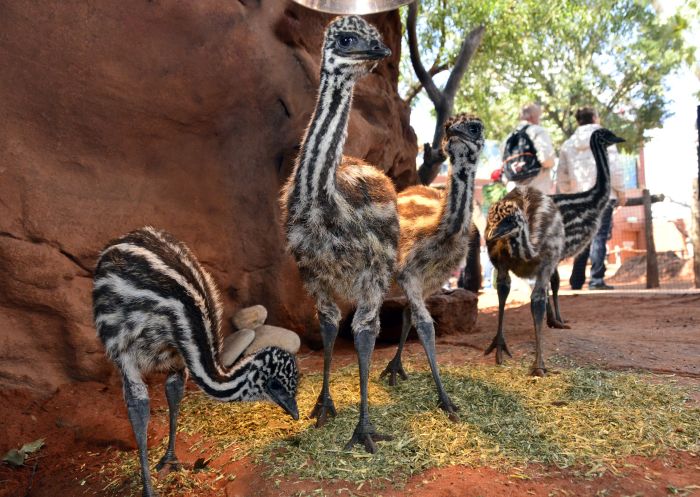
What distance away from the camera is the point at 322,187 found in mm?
3658

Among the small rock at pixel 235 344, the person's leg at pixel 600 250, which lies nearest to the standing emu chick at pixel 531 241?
the small rock at pixel 235 344

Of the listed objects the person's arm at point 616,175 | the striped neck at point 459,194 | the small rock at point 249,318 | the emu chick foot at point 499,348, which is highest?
the person's arm at point 616,175

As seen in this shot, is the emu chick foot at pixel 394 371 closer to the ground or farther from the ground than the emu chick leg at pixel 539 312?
closer to the ground

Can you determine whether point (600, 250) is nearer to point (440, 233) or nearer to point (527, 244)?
point (527, 244)

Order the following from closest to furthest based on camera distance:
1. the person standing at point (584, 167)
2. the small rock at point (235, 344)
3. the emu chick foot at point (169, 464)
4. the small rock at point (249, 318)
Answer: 1. the emu chick foot at point (169, 464)
2. the small rock at point (235, 344)
3. the small rock at point (249, 318)
4. the person standing at point (584, 167)

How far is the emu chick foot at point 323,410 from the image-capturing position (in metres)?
3.94

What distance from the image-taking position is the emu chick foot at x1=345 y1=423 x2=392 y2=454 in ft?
11.4

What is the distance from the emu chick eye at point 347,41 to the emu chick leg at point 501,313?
9.22ft

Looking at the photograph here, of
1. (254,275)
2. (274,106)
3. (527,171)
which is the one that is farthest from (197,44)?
(527,171)

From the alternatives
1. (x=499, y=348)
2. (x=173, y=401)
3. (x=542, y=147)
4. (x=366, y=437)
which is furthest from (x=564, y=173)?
(x=173, y=401)

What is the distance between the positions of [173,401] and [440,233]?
2253 millimetres

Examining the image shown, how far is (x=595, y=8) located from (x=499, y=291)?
17.1m

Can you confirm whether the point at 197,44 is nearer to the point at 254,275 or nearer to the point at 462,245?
the point at 254,275

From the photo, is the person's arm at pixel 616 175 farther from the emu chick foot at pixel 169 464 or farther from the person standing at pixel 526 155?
the emu chick foot at pixel 169 464
